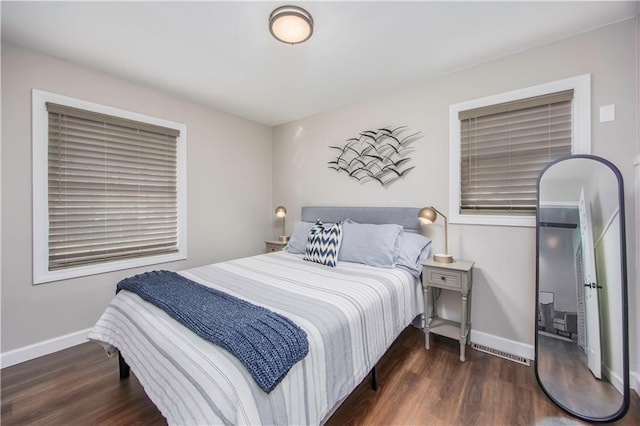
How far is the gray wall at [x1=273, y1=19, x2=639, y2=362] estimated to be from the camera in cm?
178

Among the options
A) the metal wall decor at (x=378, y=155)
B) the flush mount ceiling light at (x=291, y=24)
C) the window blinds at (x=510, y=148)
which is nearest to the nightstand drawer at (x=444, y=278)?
the window blinds at (x=510, y=148)

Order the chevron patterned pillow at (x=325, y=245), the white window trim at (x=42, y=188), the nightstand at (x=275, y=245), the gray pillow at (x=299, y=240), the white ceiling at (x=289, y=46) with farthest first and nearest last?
1. the nightstand at (x=275, y=245)
2. the gray pillow at (x=299, y=240)
3. the chevron patterned pillow at (x=325, y=245)
4. the white window trim at (x=42, y=188)
5. the white ceiling at (x=289, y=46)

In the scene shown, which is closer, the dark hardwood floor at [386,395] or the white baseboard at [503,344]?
A: the dark hardwood floor at [386,395]

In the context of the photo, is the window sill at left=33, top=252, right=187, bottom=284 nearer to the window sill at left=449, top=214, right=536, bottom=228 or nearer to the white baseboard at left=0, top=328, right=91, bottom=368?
the white baseboard at left=0, top=328, right=91, bottom=368

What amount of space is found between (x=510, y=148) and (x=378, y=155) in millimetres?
1210

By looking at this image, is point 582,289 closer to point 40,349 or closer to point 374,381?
point 374,381

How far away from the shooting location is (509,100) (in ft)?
7.11

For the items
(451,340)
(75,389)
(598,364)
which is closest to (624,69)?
(598,364)

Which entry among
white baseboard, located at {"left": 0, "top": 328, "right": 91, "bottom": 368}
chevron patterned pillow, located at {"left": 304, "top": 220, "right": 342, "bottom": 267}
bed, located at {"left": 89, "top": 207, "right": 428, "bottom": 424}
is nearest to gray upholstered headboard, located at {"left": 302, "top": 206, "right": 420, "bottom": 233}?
chevron patterned pillow, located at {"left": 304, "top": 220, "right": 342, "bottom": 267}

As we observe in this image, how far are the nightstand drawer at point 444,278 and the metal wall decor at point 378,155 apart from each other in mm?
1069

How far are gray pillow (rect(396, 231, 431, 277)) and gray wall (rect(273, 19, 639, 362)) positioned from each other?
18 centimetres

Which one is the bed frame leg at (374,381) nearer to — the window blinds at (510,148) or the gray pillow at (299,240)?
the gray pillow at (299,240)

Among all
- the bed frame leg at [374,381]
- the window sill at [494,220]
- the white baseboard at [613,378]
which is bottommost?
the bed frame leg at [374,381]

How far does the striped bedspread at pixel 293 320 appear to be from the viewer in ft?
3.09
